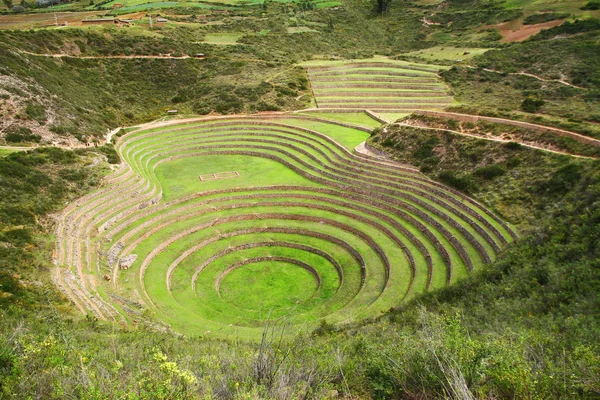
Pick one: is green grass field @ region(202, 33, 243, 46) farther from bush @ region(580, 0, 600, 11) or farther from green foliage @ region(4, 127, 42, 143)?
bush @ region(580, 0, 600, 11)

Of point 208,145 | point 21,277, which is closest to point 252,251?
point 21,277

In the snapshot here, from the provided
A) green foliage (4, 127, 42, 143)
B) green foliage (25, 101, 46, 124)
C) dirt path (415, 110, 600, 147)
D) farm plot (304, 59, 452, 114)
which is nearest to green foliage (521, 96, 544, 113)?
dirt path (415, 110, 600, 147)

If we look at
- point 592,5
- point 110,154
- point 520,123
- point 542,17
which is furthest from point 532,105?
point 110,154

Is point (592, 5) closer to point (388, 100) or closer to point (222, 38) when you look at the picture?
point (388, 100)

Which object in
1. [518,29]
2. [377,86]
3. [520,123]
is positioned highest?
[518,29]

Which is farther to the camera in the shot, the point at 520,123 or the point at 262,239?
the point at 520,123

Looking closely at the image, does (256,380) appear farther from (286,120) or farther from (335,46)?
(335,46)

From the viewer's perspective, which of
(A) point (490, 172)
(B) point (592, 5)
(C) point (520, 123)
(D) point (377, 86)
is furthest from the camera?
(B) point (592, 5)
